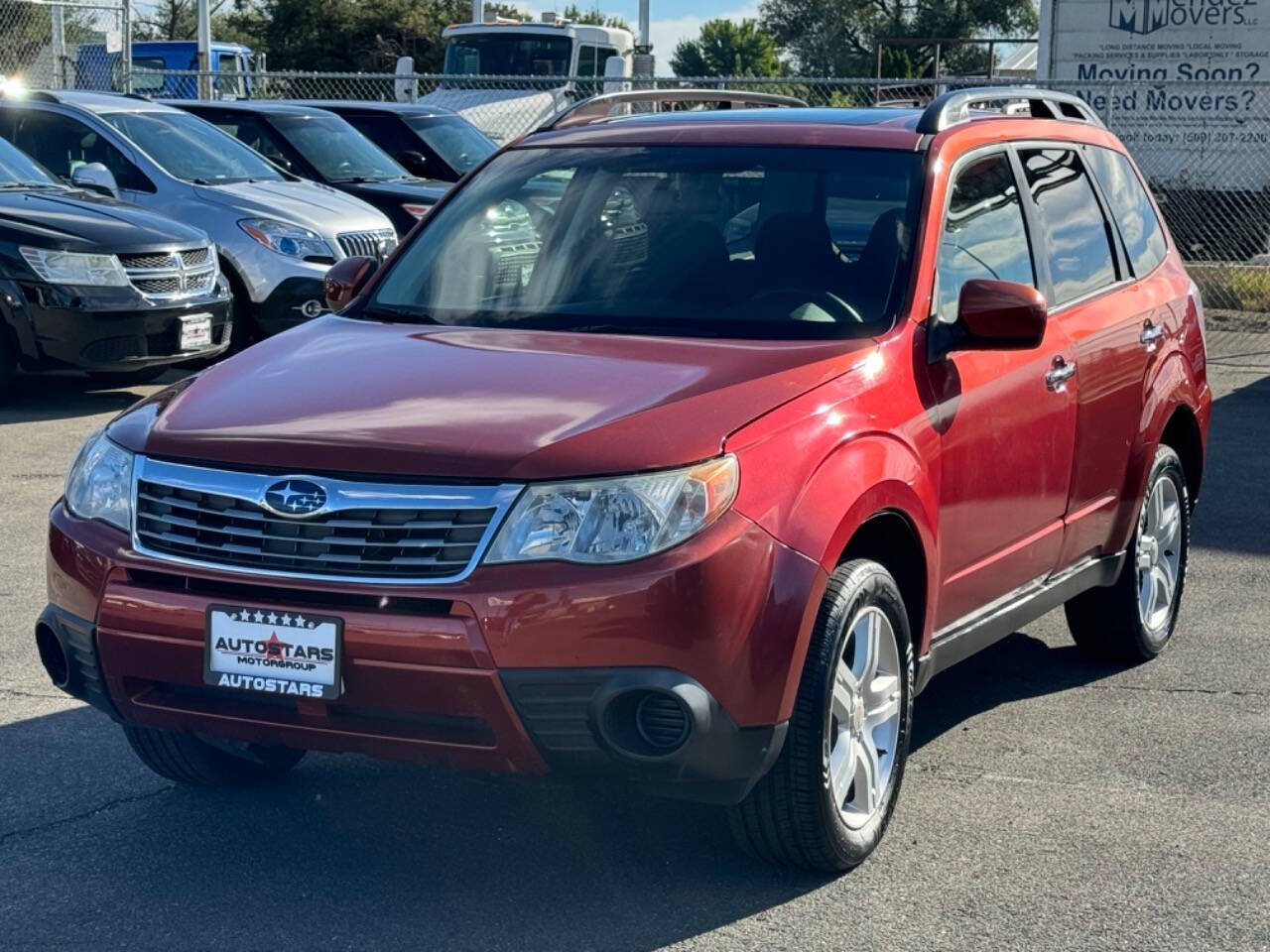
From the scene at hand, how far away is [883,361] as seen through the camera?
4.52 metres

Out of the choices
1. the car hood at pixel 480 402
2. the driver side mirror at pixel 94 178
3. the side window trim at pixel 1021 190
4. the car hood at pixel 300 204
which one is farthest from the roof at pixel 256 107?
the car hood at pixel 480 402

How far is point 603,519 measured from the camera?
380cm

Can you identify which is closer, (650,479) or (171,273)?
(650,479)

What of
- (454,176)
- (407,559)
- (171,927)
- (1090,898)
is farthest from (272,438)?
(454,176)

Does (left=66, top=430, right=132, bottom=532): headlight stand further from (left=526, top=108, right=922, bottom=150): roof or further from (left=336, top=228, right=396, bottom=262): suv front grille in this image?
(left=336, top=228, right=396, bottom=262): suv front grille

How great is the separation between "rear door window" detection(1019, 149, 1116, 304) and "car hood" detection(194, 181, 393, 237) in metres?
7.87

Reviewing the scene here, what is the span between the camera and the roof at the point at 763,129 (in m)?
5.23

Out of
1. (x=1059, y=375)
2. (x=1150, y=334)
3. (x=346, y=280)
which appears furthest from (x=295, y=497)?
(x=1150, y=334)

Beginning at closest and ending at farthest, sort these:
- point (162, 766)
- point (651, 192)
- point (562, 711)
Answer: point (562, 711)
point (162, 766)
point (651, 192)

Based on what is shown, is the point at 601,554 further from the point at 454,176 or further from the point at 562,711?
the point at 454,176

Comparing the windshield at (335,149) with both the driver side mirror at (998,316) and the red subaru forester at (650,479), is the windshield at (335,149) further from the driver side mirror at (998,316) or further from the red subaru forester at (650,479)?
the driver side mirror at (998,316)

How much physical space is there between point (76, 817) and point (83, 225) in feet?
22.8

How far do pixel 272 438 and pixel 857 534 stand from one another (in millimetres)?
1324

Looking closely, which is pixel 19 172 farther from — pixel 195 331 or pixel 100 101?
pixel 100 101
